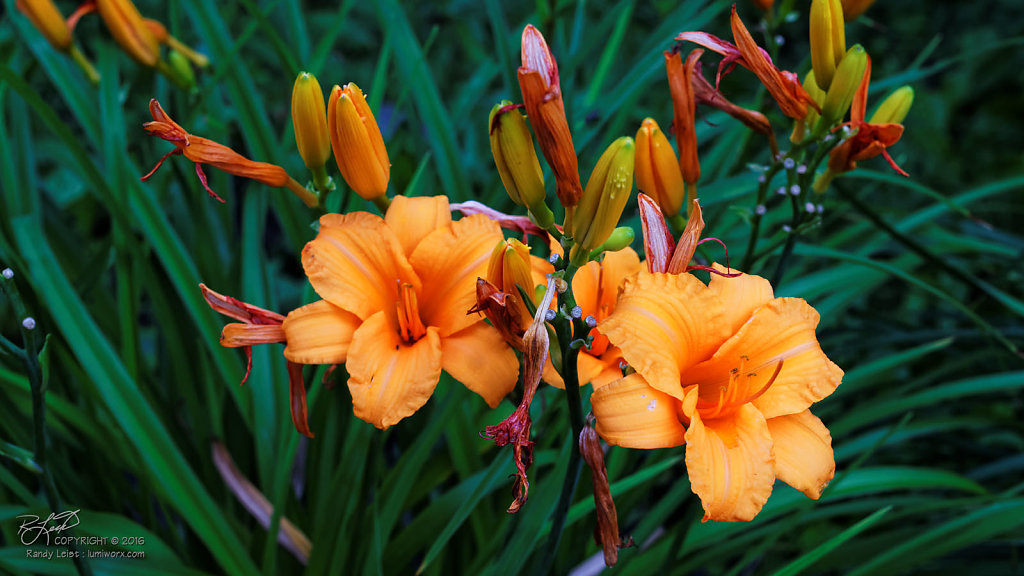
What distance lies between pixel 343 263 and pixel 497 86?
67.6 inches

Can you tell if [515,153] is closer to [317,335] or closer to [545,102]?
[545,102]

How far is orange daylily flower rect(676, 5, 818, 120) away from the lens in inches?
A: 27.1

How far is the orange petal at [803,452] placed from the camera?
571mm

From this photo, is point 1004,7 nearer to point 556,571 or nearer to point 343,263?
point 556,571

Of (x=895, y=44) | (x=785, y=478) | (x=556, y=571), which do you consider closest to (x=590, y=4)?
(x=895, y=44)

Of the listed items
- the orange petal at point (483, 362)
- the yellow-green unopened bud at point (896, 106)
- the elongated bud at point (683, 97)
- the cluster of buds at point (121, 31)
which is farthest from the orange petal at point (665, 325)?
the cluster of buds at point (121, 31)

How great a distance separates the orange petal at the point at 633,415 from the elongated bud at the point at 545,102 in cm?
19

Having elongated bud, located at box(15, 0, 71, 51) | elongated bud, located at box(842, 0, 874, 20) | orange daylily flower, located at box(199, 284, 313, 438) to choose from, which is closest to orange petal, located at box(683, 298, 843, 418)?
orange daylily flower, located at box(199, 284, 313, 438)

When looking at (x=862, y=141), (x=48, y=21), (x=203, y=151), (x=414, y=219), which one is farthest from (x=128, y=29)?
(x=862, y=141)

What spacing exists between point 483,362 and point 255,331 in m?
0.23

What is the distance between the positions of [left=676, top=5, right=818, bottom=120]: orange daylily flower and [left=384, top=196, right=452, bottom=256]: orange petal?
0.30 meters

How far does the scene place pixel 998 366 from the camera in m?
1.51

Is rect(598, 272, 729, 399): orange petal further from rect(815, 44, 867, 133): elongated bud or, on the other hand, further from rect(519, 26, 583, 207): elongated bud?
rect(815, 44, 867, 133): elongated bud

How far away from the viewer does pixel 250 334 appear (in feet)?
2.16
